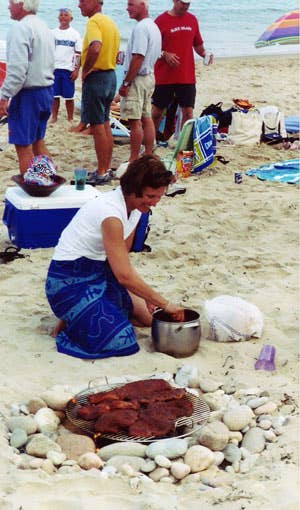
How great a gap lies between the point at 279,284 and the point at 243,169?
3.19 meters

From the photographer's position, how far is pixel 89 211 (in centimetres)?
404

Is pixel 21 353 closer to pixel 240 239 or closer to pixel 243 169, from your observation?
pixel 240 239

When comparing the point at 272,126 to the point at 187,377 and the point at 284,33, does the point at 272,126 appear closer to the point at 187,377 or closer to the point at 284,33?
the point at 284,33

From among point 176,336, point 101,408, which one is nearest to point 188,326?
point 176,336

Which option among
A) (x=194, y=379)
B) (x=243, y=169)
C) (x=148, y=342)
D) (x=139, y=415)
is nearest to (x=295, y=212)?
(x=243, y=169)

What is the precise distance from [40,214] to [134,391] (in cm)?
239

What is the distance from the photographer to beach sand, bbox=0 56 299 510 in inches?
110

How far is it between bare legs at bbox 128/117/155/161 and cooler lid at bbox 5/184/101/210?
2.02 metres

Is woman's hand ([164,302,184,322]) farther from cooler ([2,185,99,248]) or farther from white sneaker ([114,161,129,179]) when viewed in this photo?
white sneaker ([114,161,129,179])

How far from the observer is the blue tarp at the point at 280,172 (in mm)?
7645

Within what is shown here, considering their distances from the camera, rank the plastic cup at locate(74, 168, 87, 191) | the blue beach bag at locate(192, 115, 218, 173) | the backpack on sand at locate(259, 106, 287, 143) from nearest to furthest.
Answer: the plastic cup at locate(74, 168, 87, 191) → the blue beach bag at locate(192, 115, 218, 173) → the backpack on sand at locate(259, 106, 287, 143)

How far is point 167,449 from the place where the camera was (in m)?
3.09

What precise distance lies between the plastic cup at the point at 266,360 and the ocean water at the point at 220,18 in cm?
1736

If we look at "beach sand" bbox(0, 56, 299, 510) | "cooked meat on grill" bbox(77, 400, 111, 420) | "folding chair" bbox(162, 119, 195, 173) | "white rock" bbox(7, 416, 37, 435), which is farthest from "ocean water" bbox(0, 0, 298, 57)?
"white rock" bbox(7, 416, 37, 435)
